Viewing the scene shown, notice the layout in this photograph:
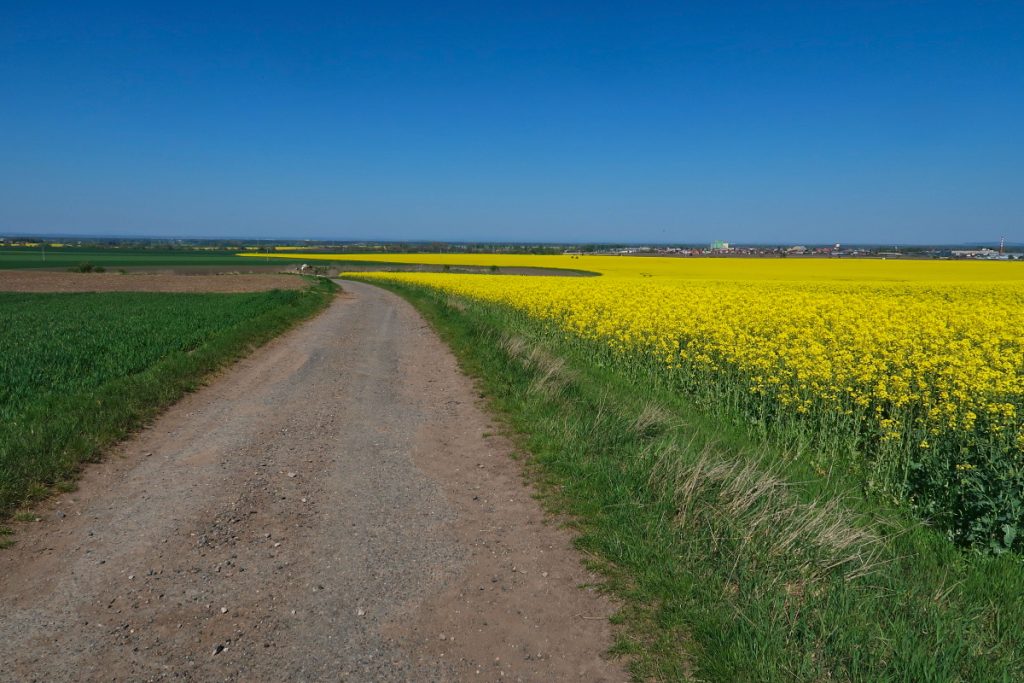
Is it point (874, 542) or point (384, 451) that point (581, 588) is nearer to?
point (874, 542)

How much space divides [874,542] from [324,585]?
436 cm

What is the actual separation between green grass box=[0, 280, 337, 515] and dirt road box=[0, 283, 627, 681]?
44 centimetres

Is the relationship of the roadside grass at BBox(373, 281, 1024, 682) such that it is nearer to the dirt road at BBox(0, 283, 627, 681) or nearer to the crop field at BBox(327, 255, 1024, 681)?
the crop field at BBox(327, 255, 1024, 681)

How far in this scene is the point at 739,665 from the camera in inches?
132

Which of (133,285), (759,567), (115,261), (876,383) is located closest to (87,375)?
(759,567)

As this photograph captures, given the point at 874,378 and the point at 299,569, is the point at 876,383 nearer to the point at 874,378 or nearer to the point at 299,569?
the point at 874,378

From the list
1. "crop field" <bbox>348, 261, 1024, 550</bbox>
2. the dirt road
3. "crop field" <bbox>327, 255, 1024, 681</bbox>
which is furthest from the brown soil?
the dirt road

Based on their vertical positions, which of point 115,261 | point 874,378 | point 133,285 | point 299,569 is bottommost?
point 133,285

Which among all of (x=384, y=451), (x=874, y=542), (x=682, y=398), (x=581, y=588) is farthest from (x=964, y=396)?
(x=384, y=451)

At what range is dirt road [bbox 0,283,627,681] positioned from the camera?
3580 millimetres

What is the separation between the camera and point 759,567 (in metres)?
4.46

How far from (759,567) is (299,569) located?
135 inches

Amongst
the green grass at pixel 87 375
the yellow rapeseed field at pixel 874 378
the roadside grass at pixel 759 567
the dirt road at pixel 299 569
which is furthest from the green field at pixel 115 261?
the roadside grass at pixel 759 567

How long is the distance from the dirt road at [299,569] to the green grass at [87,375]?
1.45ft
